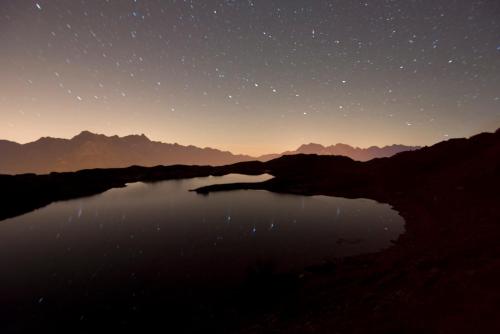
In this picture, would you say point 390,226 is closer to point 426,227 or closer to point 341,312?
point 426,227

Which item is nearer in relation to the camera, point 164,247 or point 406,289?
point 406,289

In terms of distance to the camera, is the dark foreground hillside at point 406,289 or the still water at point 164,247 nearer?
the dark foreground hillside at point 406,289

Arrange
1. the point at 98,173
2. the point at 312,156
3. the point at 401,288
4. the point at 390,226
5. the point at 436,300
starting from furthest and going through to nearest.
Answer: the point at 312,156 < the point at 98,173 < the point at 390,226 < the point at 401,288 < the point at 436,300

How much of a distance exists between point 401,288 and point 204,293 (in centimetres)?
966

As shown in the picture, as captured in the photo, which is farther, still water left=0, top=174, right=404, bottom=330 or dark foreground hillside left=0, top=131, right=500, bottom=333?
still water left=0, top=174, right=404, bottom=330

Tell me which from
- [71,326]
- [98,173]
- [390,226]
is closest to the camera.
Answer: [71,326]

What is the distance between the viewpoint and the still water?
1562 cm

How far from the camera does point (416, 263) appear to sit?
1428 centimetres

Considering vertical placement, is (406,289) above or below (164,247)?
above

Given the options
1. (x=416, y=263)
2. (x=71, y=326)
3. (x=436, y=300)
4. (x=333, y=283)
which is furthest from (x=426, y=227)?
(x=71, y=326)

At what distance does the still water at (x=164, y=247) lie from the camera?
15617 mm

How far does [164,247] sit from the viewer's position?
2350 centimetres

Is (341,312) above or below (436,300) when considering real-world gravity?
below

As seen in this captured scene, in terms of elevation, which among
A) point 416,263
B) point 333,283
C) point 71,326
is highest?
point 416,263
